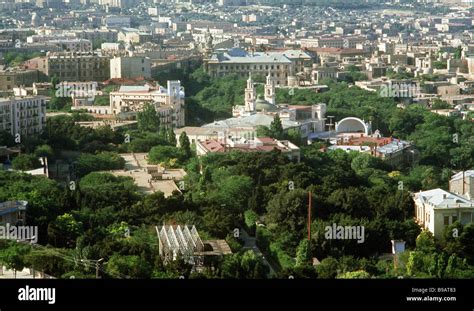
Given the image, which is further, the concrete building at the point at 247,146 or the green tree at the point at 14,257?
the concrete building at the point at 247,146

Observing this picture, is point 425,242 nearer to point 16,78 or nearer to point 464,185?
point 464,185

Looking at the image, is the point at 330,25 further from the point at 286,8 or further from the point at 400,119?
the point at 400,119

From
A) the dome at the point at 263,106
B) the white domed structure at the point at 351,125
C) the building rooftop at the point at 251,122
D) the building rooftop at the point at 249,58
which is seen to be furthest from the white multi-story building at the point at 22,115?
the building rooftop at the point at 249,58

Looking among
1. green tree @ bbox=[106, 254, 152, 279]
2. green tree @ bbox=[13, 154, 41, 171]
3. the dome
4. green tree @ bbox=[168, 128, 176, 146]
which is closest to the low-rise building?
green tree @ bbox=[106, 254, 152, 279]

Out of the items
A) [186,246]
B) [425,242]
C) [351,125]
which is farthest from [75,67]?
[186,246]

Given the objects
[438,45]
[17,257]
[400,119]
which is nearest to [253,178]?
[17,257]

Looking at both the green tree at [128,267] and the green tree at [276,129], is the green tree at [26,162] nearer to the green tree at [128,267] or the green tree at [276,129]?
the green tree at [276,129]
